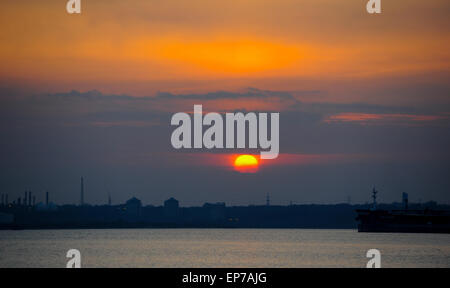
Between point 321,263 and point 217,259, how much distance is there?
11.0m

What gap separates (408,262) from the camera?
255 feet
